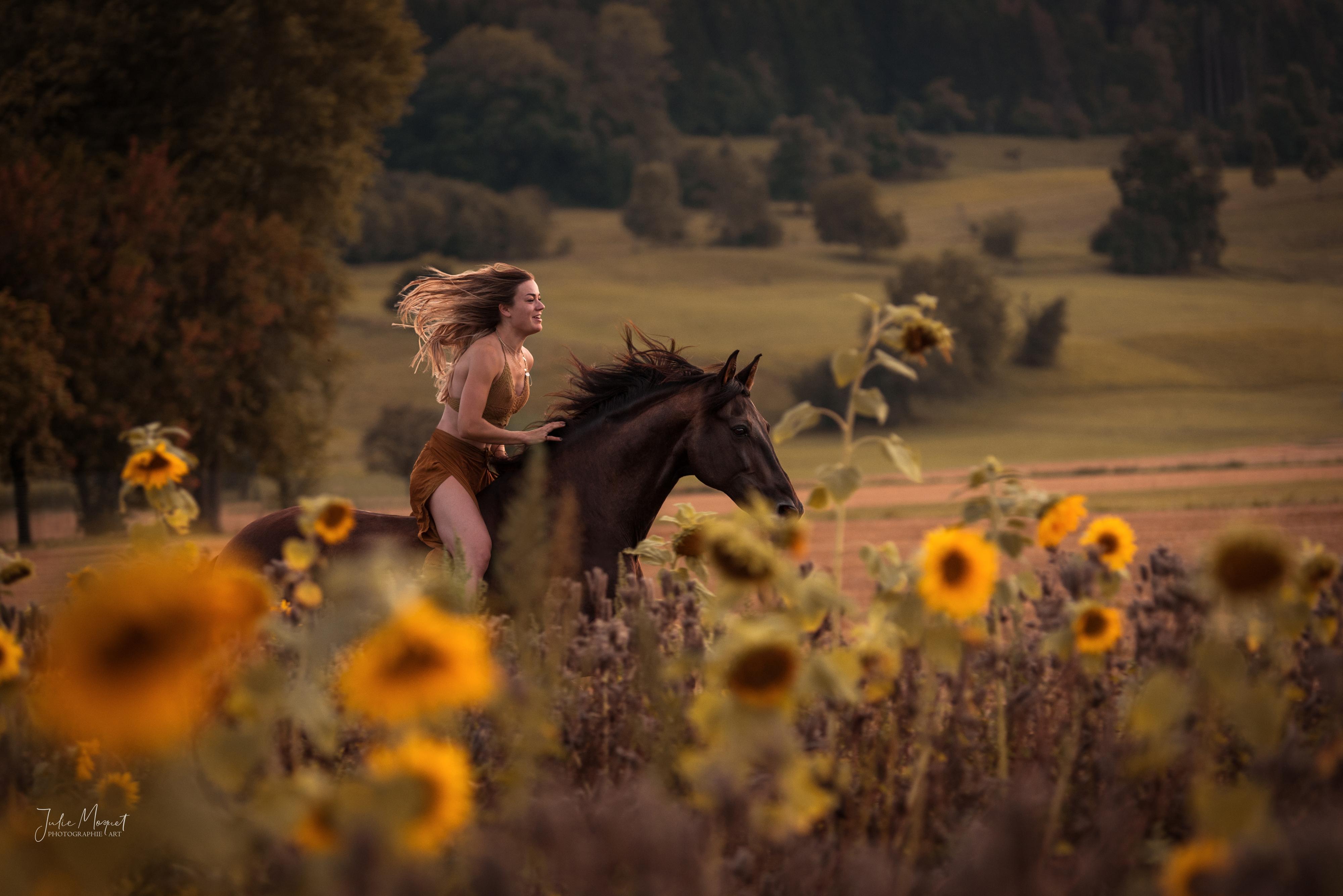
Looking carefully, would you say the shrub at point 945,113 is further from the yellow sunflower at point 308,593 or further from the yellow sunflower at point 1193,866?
the yellow sunflower at point 1193,866

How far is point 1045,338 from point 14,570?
70746 mm

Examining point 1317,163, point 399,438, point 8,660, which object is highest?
point 1317,163

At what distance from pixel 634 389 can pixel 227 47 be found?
27.8 metres

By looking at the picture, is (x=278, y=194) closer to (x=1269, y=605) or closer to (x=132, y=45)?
(x=132, y=45)

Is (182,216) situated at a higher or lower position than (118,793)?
higher

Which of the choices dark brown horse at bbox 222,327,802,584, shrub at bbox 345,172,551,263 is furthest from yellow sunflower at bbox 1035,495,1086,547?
shrub at bbox 345,172,551,263

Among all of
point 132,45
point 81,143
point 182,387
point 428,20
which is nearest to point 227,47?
point 132,45

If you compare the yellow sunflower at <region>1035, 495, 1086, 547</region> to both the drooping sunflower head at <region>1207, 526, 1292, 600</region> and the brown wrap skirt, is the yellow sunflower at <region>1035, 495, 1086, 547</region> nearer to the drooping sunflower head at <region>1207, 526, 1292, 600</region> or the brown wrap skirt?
the drooping sunflower head at <region>1207, 526, 1292, 600</region>

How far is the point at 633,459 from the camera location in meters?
6.64

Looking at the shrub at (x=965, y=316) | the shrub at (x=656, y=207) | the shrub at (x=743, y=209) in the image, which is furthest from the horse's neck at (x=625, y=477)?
the shrub at (x=656, y=207)

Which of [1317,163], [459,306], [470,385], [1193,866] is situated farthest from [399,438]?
[1317,163]

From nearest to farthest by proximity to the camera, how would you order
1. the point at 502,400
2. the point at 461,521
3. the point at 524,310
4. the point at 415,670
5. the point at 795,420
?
the point at 415,670 → the point at 795,420 → the point at 461,521 → the point at 502,400 → the point at 524,310

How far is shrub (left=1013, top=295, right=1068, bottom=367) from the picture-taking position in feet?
229

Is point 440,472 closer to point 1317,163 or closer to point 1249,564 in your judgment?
point 1249,564
